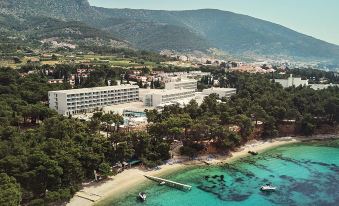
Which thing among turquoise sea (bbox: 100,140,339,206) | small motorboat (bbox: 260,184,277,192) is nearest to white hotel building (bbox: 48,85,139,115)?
turquoise sea (bbox: 100,140,339,206)

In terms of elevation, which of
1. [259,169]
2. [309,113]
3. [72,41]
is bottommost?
[259,169]

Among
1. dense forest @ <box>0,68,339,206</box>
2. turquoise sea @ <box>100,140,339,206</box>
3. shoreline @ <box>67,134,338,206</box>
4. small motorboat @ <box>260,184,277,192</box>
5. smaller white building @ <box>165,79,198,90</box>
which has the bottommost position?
turquoise sea @ <box>100,140,339,206</box>

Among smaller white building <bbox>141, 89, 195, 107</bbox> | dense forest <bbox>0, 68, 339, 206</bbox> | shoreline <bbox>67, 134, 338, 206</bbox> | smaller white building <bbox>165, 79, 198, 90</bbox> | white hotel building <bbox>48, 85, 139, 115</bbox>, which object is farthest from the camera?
smaller white building <bbox>165, 79, 198, 90</bbox>

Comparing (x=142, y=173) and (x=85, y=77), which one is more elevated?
(x=85, y=77)

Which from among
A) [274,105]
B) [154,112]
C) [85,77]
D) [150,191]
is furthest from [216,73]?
[150,191]

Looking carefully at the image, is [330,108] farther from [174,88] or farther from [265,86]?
[174,88]

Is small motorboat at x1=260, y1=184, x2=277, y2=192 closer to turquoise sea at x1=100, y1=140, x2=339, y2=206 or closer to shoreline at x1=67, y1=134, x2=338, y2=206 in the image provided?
turquoise sea at x1=100, y1=140, x2=339, y2=206
